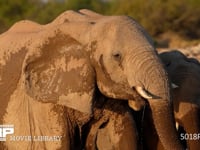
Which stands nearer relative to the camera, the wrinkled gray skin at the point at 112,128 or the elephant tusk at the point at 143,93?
the elephant tusk at the point at 143,93

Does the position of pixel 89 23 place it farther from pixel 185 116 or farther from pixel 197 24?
pixel 197 24

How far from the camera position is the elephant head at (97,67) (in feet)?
14.6

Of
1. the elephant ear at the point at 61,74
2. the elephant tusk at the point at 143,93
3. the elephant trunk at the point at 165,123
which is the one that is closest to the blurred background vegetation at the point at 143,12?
the elephant ear at the point at 61,74

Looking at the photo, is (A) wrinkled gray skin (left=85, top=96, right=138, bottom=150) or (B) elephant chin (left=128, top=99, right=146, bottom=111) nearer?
→ (B) elephant chin (left=128, top=99, right=146, bottom=111)

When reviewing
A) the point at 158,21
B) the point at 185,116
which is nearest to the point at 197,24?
the point at 158,21

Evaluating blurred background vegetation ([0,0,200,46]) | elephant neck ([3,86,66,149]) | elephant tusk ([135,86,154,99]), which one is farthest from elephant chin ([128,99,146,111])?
blurred background vegetation ([0,0,200,46])

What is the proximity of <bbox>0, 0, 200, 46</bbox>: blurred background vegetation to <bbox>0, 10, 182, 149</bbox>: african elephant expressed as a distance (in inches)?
774

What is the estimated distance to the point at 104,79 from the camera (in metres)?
4.73

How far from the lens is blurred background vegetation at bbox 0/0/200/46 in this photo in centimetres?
2595

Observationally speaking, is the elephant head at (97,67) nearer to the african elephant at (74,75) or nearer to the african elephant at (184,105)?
the african elephant at (74,75)

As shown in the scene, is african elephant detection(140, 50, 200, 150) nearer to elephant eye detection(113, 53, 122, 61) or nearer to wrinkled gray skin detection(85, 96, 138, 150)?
wrinkled gray skin detection(85, 96, 138, 150)

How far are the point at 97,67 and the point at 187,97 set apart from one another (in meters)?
0.90

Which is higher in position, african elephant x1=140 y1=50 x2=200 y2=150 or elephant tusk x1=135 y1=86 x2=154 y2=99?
elephant tusk x1=135 y1=86 x2=154 y2=99

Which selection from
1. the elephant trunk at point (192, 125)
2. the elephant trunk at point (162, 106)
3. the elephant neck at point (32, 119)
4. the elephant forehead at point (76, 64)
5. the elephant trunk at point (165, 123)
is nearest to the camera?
the elephant trunk at point (162, 106)
